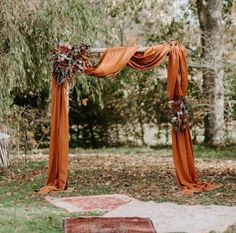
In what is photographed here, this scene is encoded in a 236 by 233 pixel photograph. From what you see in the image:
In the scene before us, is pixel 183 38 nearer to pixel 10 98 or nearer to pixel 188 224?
pixel 10 98

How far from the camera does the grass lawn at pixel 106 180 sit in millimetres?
7289

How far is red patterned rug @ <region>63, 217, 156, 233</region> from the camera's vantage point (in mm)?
6477

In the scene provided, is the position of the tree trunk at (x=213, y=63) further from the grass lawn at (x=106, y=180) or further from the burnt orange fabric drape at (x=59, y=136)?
the burnt orange fabric drape at (x=59, y=136)

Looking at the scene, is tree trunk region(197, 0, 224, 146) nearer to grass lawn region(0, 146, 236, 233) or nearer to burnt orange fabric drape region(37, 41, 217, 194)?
grass lawn region(0, 146, 236, 233)

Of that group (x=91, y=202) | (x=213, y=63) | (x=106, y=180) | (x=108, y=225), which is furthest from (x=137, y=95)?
(x=108, y=225)

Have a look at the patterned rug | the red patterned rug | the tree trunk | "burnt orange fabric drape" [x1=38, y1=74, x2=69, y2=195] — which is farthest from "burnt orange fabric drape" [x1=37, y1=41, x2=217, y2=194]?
the tree trunk

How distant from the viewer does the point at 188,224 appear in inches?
269

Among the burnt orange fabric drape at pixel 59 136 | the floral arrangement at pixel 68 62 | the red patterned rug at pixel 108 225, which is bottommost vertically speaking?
the red patterned rug at pixel 108 225

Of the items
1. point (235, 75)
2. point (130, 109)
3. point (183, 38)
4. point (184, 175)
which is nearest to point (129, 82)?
point (130, 109)

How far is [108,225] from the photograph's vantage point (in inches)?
265

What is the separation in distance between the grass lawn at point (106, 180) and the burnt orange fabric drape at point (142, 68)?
0.31 m

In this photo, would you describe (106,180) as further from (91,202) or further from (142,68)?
(142,68)

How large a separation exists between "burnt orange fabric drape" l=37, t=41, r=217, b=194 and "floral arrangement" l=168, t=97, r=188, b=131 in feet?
0.25

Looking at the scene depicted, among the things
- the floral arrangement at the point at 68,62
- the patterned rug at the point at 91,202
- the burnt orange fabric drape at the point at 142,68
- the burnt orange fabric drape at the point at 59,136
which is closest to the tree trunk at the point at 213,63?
the burnt orange fabric drape at the point at 142,68
